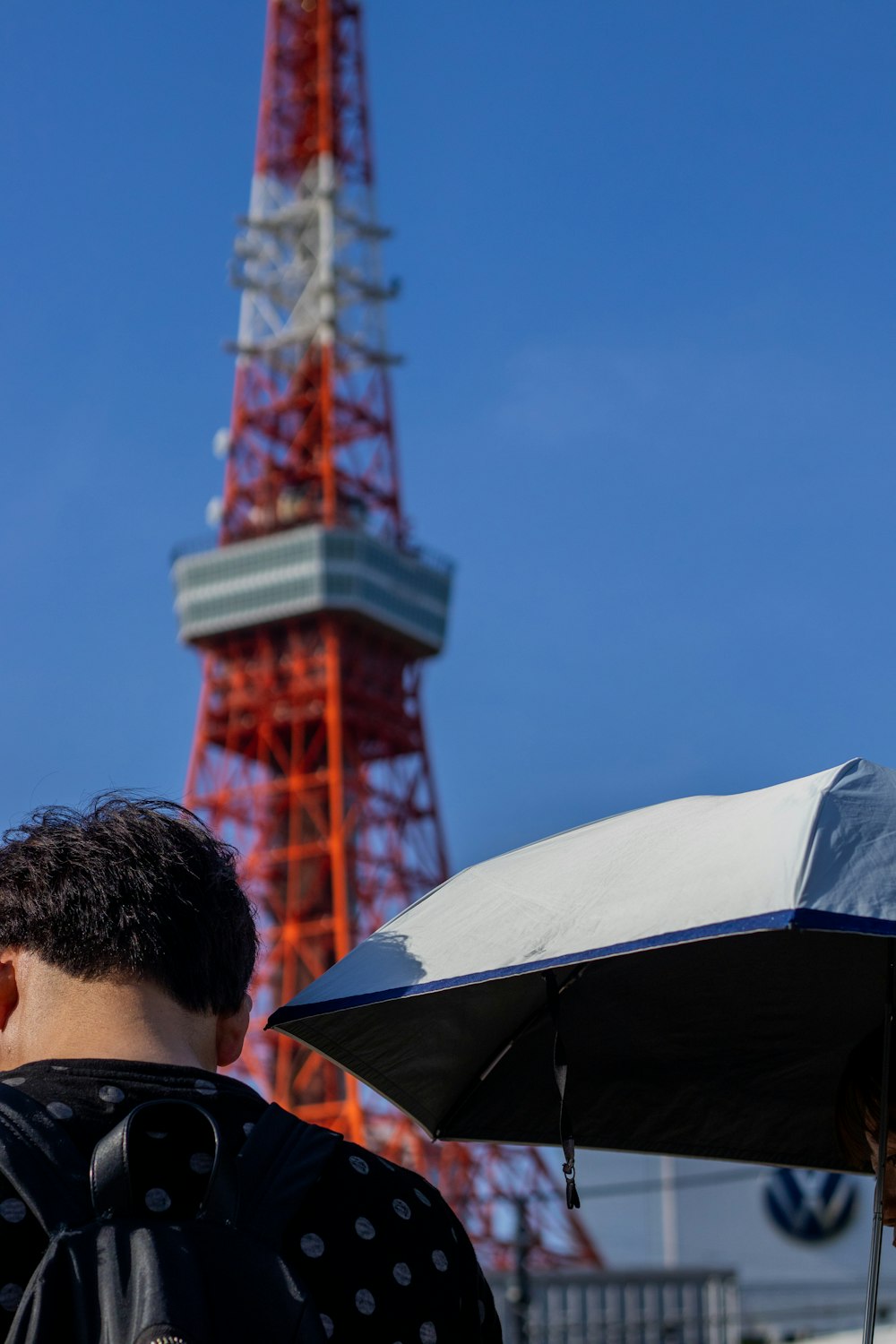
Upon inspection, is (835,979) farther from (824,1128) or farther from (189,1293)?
(189,1293)

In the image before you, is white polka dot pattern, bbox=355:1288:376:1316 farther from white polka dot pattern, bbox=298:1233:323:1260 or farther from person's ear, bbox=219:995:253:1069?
person's ear, bbox=219:995:253:1069

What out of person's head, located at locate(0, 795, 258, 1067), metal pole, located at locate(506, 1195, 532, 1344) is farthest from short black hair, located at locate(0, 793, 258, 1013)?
metal pole, located at locate(506, 1195, 532, 1344)

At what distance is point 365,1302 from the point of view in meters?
2.07

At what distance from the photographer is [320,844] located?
136 feet

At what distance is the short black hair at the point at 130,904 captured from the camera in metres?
2.16

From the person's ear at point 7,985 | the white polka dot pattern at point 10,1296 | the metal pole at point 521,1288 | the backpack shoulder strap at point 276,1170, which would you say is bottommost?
the metal pole at point 521,1288

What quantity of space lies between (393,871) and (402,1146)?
21.1 ft

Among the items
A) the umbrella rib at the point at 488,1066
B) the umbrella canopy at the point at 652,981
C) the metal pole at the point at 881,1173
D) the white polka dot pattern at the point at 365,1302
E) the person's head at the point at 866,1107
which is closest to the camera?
the white polka dot pattern at the point at 365,1302

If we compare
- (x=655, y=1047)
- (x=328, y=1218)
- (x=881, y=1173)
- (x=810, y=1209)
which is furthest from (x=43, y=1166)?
(x=810, y=1209)

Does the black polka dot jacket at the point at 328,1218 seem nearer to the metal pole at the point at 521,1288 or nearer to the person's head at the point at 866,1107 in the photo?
the person's head at the point at 866,1107

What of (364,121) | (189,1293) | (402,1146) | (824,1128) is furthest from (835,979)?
(364,121)

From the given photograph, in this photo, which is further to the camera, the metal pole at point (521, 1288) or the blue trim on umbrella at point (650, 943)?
the metal pole at point (521, 1288)

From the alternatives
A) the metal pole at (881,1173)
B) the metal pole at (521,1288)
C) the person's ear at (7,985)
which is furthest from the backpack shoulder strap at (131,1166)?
the metal pole at (521,1288)

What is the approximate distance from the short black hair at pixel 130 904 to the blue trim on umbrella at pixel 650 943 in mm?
705
